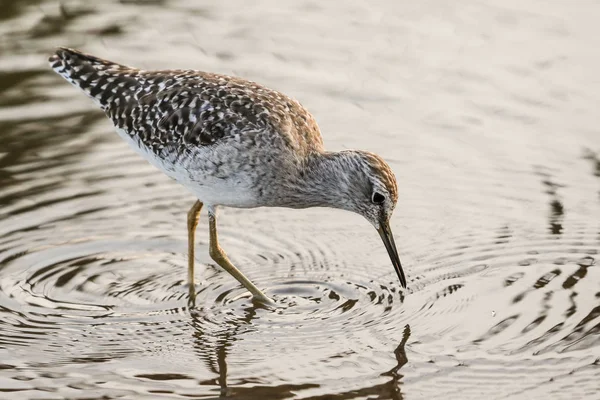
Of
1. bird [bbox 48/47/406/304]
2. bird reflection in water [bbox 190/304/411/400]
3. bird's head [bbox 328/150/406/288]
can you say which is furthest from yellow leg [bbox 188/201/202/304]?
bird's head [bbox 328/150/406/288]

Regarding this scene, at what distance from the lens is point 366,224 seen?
465 inches

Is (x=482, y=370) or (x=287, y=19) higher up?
(x=287, y=19)

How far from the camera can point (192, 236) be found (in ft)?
36.7

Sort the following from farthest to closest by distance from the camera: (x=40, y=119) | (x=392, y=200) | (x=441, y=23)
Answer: (x=441, y=23)
(x=40, y=119)
(x=392, y=200)

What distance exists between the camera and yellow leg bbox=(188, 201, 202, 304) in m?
10.8

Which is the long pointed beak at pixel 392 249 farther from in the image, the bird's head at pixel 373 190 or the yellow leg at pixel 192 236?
the yellow leg at pixel 192 236

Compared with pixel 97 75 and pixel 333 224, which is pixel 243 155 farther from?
pixel 97 75

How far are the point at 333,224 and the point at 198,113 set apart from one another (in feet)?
6.87

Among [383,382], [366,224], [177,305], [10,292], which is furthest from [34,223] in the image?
[383,382]

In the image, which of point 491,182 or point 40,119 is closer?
point 491,182

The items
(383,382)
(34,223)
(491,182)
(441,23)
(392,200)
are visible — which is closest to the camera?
(383,382)

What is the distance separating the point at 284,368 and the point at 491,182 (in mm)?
4246

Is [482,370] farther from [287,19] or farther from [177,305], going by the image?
[287,19]

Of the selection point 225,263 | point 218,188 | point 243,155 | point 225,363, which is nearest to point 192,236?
point 225,263
